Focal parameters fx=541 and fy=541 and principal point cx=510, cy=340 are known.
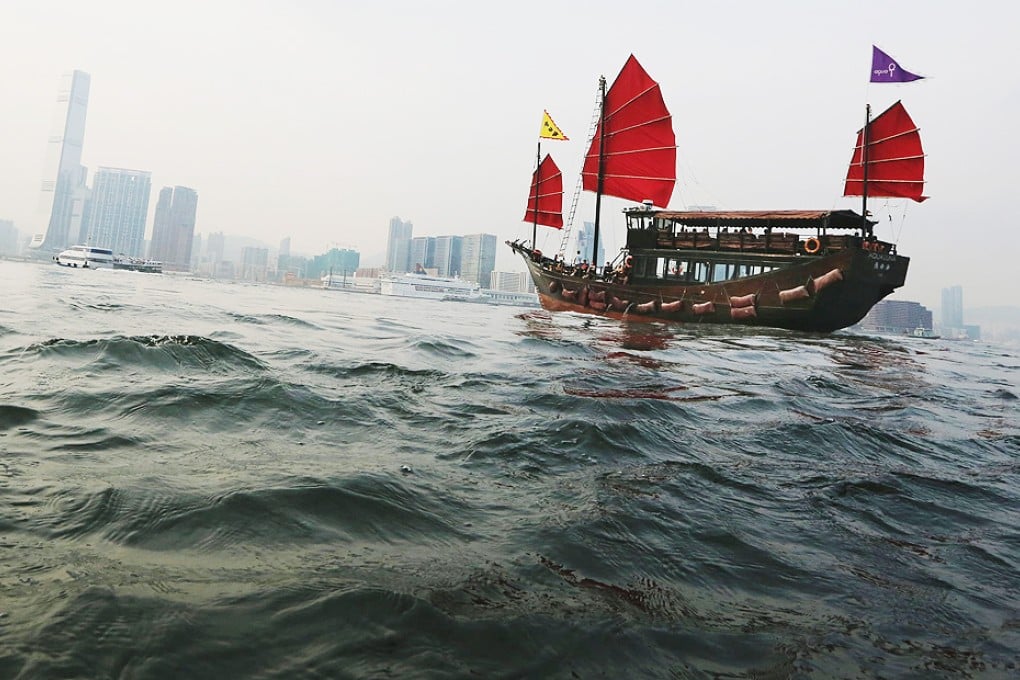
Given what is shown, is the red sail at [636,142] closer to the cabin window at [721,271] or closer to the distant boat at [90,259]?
the cabin window at [721,271]

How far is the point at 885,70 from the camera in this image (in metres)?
28.0

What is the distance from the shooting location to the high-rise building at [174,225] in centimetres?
13788

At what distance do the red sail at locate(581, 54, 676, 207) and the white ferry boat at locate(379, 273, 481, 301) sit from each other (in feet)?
198

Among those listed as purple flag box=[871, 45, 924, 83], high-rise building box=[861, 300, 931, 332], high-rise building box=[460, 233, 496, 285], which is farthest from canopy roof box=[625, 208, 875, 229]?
high-rise building box=[460, 233, 496, 285]

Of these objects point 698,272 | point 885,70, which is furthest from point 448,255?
point 698,272

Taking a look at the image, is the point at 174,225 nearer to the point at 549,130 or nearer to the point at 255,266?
the point at 255,266

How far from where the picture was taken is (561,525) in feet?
7.85

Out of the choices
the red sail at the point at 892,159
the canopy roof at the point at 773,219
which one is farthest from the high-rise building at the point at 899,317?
the canopy roof at the point at 773,219

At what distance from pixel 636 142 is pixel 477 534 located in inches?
1296

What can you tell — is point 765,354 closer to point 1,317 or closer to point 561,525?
point 561,525

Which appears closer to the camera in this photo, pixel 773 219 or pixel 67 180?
pixel 773 219

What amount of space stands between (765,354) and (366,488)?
33.6 feet

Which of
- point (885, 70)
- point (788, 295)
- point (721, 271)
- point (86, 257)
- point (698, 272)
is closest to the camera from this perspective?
point (788, 295)

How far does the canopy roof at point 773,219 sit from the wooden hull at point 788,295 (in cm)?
146
